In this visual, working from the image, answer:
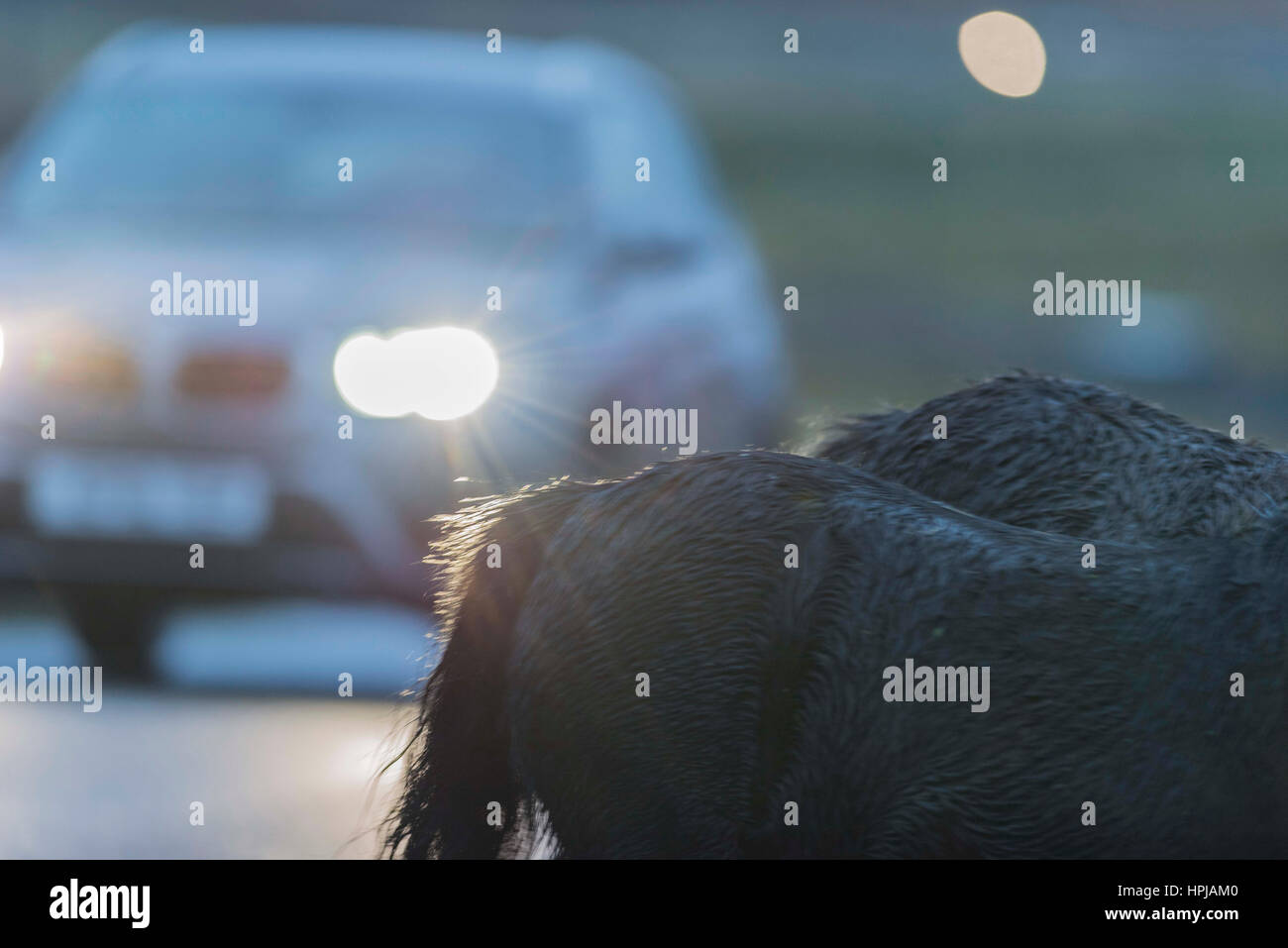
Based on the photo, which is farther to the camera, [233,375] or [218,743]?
[233,375]

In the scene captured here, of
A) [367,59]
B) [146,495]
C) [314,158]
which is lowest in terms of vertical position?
[146,495]

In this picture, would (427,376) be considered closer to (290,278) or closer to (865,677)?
(290,278)

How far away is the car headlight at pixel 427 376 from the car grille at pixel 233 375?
Answer: 26 cm

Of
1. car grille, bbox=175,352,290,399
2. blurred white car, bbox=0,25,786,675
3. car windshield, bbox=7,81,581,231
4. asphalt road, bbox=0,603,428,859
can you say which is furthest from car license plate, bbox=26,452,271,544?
car windshield, bbox=7,81,581,231

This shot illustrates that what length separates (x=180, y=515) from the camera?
6.04 metres

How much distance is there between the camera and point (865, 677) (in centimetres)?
198

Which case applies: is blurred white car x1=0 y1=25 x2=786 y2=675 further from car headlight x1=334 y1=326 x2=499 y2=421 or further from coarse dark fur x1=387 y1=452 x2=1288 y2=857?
coarse dark fur x1=387 y1=452 x2=1288 y2=857

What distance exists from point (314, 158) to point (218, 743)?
114 inches

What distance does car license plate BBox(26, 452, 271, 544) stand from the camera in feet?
19.8

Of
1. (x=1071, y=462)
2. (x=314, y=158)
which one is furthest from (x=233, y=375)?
(x=1071, y=462)

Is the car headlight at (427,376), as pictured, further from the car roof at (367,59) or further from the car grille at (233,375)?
the car roof at (367,59)

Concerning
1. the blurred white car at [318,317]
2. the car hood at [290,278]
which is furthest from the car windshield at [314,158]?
the car hood at [290,278]

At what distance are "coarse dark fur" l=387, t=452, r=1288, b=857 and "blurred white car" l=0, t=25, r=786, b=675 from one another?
3.37m
